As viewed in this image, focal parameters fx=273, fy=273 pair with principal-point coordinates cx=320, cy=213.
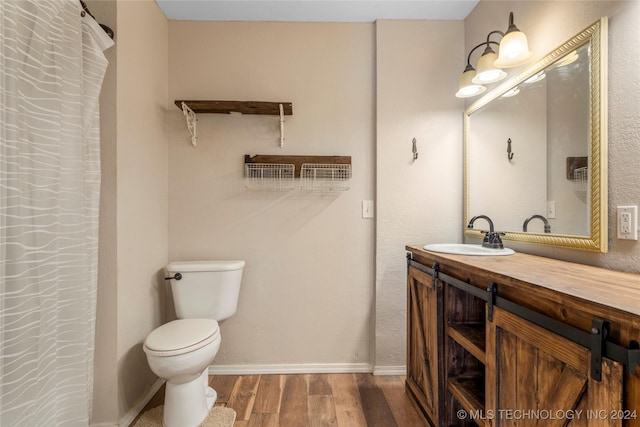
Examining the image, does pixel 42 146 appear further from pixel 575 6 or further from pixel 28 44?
pixel 575 6

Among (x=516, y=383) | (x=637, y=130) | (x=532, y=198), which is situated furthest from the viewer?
(x=532, y=198)

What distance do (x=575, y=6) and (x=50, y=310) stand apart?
2424 mm

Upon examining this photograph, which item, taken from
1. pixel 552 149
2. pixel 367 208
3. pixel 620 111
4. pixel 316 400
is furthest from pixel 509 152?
pixel 316 400

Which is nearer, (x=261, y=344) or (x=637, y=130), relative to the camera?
(x=637, y=130)

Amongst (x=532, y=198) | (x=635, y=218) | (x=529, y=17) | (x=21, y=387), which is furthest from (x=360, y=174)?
(x=21, y=387)

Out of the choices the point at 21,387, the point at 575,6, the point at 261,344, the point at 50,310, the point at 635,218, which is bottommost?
the point at 261,344

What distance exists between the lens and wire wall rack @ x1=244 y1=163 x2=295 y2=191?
6.35ft

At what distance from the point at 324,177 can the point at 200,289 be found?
111 centimetres

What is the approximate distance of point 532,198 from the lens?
1.36 meters

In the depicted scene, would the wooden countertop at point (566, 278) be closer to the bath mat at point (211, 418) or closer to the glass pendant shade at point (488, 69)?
the glass pendant shade at point (488, 69)

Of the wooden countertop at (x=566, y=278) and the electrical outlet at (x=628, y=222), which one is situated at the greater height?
the electrical outlet at (x=628, y=222)

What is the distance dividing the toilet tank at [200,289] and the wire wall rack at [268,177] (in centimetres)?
60

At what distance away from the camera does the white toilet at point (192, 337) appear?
51.9 inches

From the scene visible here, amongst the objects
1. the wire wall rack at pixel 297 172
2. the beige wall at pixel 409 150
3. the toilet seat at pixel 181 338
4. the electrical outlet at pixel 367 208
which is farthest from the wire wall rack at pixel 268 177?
the toilet seat at pixel 181 338
